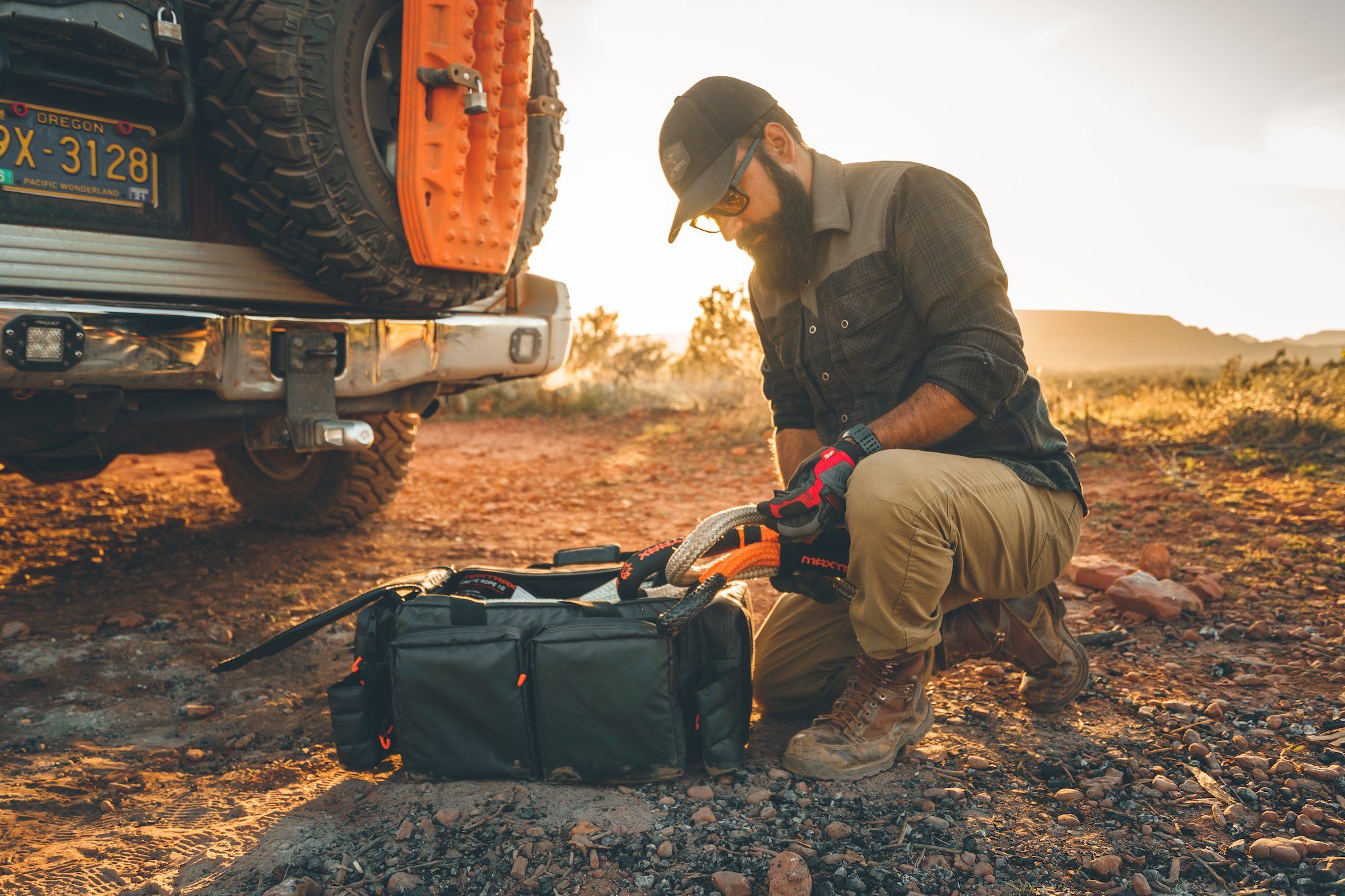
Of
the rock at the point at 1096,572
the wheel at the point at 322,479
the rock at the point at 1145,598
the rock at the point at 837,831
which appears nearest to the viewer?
the rock at the point at 837,831

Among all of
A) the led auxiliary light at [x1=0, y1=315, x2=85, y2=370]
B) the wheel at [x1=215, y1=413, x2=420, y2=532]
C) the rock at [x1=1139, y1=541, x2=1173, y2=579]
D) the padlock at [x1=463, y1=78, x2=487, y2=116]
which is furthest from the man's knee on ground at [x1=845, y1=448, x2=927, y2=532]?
the wheel at [x1=215, y1=413, x2=420, y2=532]

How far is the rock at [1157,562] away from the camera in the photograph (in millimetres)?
3309

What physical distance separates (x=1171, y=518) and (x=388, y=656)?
356cm

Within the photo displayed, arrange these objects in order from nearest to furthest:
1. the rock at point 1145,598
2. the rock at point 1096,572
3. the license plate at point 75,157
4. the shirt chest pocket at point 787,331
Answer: the license plate at point 75,157, the shirt chest pocket at point 787,331, the rock at point 1145,598, the rock at point 1096,572

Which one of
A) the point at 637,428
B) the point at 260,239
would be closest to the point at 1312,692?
the point at 260,239

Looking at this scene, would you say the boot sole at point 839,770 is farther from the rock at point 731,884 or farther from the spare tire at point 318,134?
the spare tire at point 318,134

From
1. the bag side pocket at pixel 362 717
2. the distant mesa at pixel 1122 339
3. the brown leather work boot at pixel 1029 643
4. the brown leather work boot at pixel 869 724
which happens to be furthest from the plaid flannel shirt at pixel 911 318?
the distant mesa at pixel 1122 339

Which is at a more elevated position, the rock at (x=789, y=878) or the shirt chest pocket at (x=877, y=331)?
the shirt chest pocket at (x=877, y=331)

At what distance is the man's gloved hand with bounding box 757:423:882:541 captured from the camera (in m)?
2.04

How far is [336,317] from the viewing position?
2934 mm

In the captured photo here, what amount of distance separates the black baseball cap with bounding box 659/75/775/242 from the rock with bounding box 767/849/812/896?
1.52 m

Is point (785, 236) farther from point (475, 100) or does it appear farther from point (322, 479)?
point (322, 479)

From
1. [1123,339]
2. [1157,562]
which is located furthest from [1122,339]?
[1157,562]

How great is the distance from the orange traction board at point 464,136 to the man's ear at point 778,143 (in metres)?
0.97
